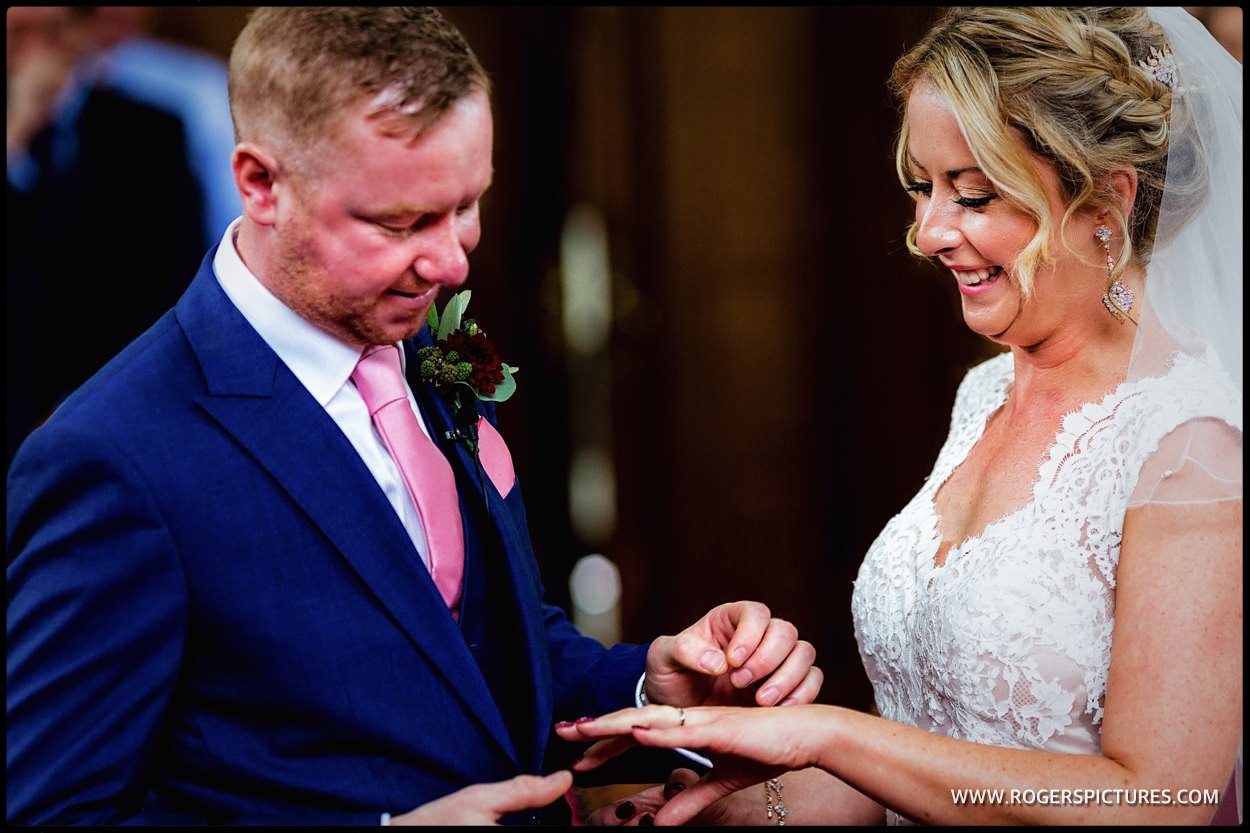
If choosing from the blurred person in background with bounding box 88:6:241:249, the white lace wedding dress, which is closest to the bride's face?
the white lace wedding dress

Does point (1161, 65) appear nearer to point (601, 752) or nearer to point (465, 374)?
point (465, 374)

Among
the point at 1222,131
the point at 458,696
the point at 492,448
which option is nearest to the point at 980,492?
the point at 1222,131

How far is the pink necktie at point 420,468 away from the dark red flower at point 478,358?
0.46 ft

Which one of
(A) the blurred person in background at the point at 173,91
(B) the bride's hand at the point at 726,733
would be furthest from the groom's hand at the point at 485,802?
(A) the blurred person in background at the point at 173,91

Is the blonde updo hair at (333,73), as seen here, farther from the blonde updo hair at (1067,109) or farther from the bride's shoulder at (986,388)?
the bride's shoulder at (986,388)

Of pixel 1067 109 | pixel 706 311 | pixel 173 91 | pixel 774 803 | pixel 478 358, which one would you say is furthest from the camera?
pixel 706 311

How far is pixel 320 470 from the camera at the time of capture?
1.60 metres

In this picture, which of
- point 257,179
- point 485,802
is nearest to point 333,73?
point 257,179

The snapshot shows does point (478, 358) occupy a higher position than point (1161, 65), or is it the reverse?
point (1161, 65)

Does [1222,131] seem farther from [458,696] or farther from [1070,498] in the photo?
[458,696]

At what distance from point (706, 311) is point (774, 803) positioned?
277 centimetres

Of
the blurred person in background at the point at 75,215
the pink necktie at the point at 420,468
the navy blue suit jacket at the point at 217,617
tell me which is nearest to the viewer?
the navy blue suit jacket at the point at 217,617

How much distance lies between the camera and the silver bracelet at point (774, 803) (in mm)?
2209

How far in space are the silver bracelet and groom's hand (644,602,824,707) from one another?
30 cm
